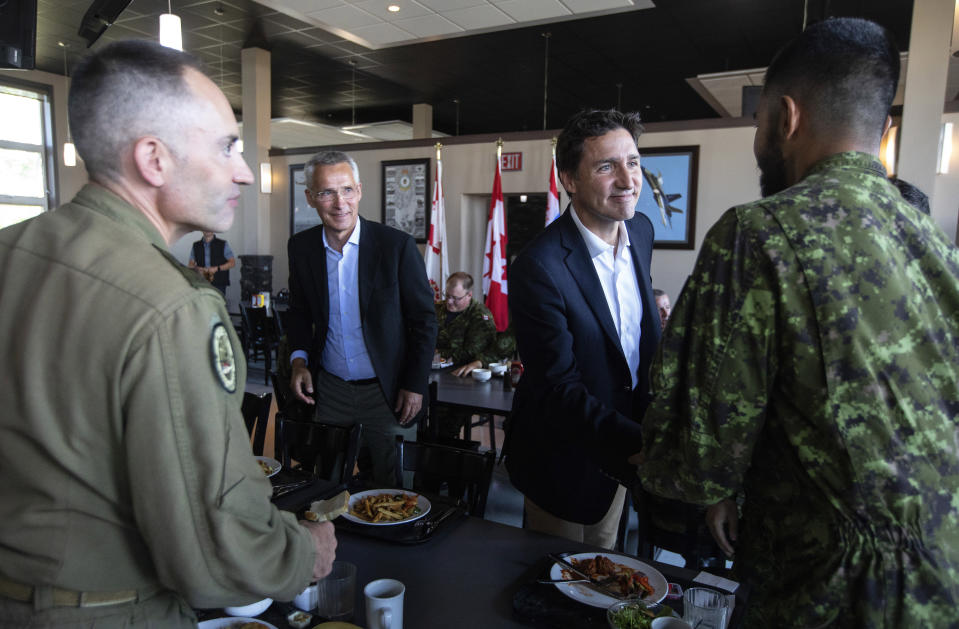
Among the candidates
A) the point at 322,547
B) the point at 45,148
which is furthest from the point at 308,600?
the point at 45,148

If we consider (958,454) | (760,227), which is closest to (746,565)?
(958,454)

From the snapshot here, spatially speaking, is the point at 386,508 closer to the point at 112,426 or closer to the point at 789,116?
the point at 112,426

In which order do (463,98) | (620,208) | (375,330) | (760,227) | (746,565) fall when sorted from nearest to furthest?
(760,227) → (746,565) → (620,208) → (375,330) → (463,98)

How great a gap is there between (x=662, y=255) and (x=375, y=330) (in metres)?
4.59

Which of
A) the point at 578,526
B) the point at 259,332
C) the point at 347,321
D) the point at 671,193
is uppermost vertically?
the point at 671,193

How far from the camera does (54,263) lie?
2.58ft

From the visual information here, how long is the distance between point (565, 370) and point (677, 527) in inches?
19.6

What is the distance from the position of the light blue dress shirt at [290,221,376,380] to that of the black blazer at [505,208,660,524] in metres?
0.98

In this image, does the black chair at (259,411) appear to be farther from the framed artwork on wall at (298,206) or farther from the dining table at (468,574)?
the framed artwork on wall at (298,206)

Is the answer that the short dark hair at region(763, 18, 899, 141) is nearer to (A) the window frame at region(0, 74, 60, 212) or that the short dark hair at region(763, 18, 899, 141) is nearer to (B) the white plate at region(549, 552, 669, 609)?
(B) the white plate at region(549, 552, 669, 609)

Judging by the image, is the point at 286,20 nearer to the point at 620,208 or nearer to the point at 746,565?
the point at 620,208

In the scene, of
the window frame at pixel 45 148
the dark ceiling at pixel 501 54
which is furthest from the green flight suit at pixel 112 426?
the window frame at pixel 45 148

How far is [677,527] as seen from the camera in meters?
1.22

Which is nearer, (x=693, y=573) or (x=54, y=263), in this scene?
(x=54, y=263)
